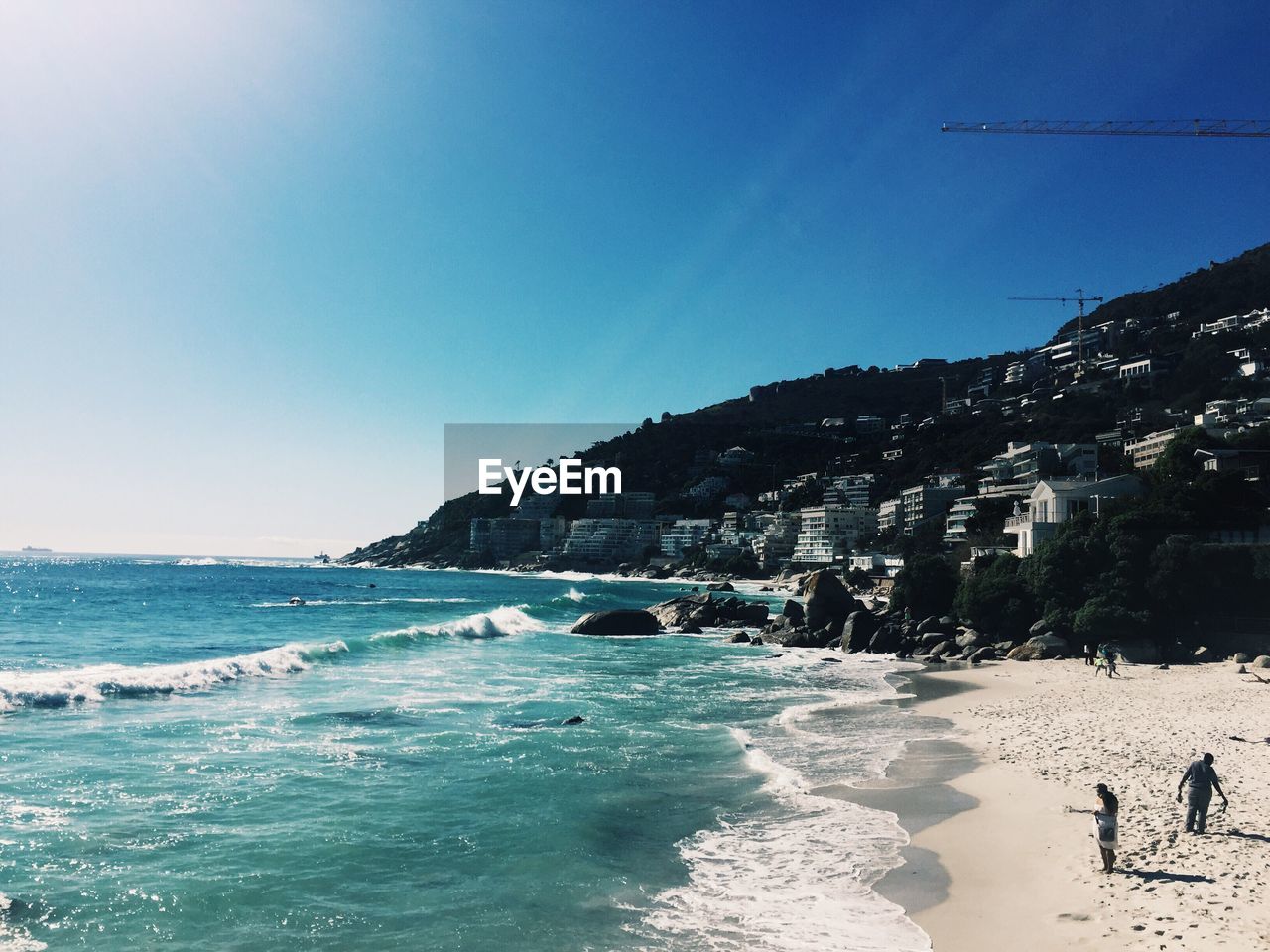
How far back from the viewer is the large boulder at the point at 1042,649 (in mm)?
37281

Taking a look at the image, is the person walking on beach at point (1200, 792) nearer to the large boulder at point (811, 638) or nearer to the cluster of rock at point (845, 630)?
the cluster of rock at point (845, 630)

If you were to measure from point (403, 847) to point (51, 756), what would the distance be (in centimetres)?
1169

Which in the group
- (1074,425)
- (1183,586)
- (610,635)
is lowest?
(610,635)

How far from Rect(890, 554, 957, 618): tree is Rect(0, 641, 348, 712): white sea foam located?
3408 cm

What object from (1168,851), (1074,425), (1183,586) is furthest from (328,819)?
(1074,425)

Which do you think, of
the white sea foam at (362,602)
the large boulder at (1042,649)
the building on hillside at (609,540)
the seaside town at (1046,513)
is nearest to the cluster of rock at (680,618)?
the seaside town at (1046,513)

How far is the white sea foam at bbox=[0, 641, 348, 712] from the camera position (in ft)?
89.7

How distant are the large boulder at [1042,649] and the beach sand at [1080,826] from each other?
9901mm

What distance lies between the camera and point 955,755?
2120 centimetres

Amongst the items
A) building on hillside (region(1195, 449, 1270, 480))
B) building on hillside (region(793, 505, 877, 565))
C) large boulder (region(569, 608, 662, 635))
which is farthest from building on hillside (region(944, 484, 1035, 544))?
large boulder (region(569, 608, 662, 635))

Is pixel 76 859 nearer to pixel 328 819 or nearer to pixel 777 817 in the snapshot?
pixel 328 819

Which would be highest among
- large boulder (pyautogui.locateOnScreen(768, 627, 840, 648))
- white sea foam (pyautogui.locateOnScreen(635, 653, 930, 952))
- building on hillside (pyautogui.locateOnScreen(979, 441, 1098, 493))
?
building on hillside (pyautogui.locateOnScreen(979, 441, 1098, 493))

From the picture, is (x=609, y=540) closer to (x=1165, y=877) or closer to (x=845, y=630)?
(x=845, y=630)

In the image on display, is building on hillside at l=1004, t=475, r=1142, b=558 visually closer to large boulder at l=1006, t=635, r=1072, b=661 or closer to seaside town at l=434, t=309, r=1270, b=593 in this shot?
seaside town at l=434, t=309, r=1270, b=593
